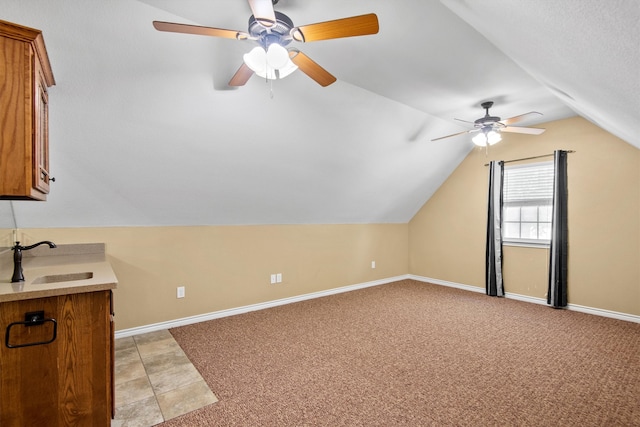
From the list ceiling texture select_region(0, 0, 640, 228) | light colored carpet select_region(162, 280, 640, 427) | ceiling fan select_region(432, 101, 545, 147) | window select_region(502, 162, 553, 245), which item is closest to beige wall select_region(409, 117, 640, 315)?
window select_region(502, 162, 553, 245)

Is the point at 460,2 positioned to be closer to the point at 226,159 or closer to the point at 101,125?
the point at 226,159

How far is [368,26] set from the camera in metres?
1.45

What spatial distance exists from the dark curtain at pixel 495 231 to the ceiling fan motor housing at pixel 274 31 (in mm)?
4188

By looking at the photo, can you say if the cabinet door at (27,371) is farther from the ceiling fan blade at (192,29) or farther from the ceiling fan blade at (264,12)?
the ceiling fan blade at (264,12)

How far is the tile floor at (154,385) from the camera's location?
6.49ft

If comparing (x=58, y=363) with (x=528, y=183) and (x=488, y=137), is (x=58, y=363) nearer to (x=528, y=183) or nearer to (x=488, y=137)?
(x=488, y=137)

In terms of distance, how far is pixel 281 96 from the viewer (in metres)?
2.78

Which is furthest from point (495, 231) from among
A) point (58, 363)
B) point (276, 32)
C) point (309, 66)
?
point (58, 363)

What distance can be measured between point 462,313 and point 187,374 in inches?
128

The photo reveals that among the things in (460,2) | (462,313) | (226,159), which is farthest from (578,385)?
(226,159)

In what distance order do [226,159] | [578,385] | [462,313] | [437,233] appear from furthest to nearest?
[437,233] < [462,313] < [226,159] < [578,385]

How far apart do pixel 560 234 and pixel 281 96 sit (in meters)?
3.96

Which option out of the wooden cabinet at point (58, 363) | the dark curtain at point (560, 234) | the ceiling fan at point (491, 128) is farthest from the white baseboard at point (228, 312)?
the ceiling fan at point (491, 128)

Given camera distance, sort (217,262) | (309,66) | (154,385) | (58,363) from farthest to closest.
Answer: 1. (217,262)
2. (154,385)
3. (309,66)
4. (58,363)
